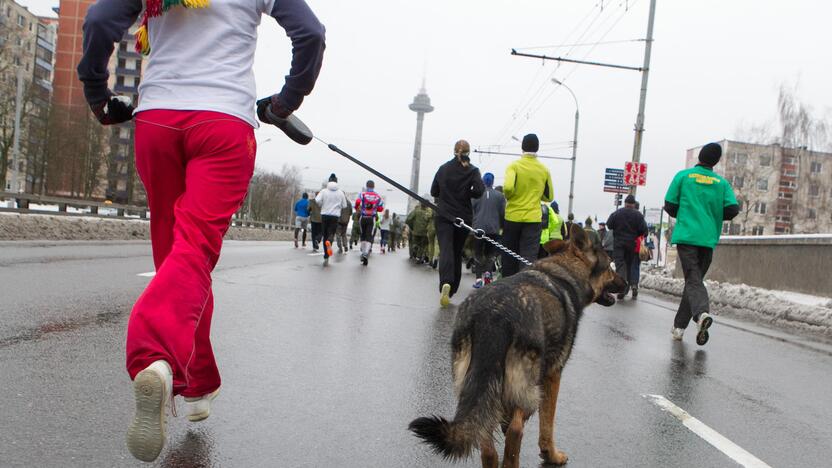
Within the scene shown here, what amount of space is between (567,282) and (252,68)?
1839mm

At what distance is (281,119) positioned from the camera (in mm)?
3158

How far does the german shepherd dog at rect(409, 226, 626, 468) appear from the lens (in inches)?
100

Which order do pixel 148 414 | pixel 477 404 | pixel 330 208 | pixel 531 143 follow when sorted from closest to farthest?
pixel 148 414, pixel 477 404, pixel 531 143, pixel 330 208

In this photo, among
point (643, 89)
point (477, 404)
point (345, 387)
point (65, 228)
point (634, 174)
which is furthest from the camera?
point (643, 89)

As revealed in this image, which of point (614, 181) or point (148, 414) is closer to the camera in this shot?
point (148, 414)

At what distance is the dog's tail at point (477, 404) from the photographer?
2.45 metres

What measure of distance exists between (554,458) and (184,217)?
1931 mm

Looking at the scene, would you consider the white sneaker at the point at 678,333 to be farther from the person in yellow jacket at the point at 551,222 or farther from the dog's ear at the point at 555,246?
the person in yellow jacket at the point at 551,222

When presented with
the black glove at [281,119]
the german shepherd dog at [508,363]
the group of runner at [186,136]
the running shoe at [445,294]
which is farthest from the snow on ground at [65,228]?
the german shepherd dog at [508,363]

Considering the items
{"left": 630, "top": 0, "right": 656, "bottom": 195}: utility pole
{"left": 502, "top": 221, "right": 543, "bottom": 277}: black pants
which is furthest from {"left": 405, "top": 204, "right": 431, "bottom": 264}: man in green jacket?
{"left": 502, "top": 221, "right": 543, "bottom": 277}: black pants

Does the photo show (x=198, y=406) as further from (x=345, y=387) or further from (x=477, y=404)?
(x=345, y=387)

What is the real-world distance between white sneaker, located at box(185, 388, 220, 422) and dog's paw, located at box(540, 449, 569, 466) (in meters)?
1.51

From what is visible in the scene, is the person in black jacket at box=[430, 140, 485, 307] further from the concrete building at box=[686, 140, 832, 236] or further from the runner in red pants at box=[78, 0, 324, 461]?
the concrete building at box=[686, 140, 832, 236]

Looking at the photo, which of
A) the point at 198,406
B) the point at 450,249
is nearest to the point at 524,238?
the point at 450,249
